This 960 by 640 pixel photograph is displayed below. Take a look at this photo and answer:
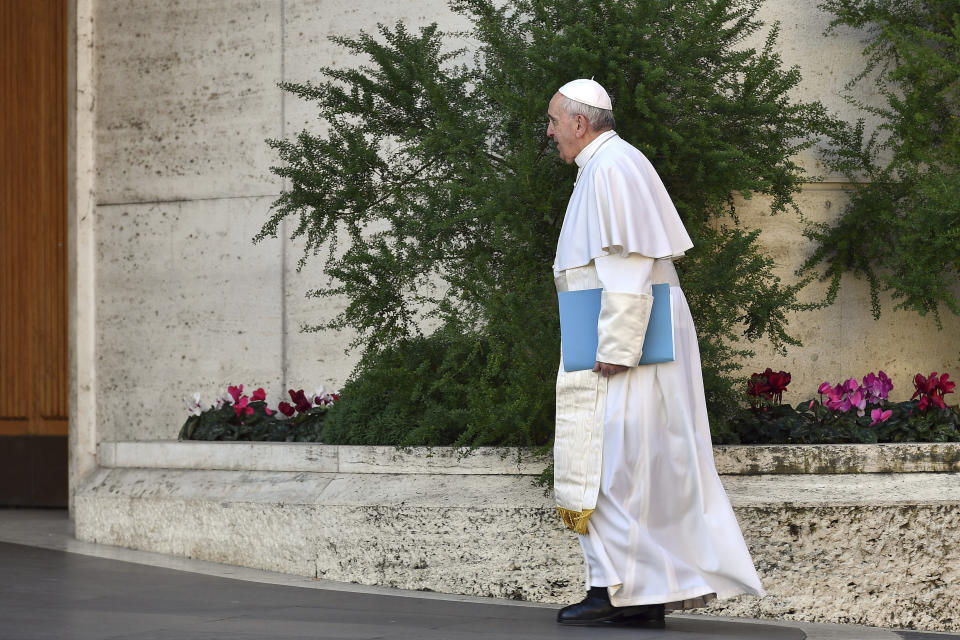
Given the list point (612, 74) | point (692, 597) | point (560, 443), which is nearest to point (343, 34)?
point (612, 74)

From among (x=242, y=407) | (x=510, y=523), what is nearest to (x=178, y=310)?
(x=242, y=407)

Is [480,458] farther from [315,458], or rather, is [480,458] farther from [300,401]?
[300,401]

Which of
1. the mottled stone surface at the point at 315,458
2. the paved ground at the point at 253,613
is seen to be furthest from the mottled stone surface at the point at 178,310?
the paved ground at the point at 253,613


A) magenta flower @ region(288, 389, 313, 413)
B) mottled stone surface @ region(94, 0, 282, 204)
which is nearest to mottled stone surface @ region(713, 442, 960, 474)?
magenta flower @ region(288, 389, 313, 413)

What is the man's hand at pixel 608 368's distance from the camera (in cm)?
440

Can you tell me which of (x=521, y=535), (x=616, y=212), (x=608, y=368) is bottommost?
(x=521, y=535)

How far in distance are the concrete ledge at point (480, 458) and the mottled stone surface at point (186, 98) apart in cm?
204

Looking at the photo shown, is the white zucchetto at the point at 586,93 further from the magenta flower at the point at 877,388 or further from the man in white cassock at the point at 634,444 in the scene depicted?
the magenta flower at the point at 877,388

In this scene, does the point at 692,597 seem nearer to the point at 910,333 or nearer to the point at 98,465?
the point at 910,333

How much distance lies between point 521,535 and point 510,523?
0.07 meters

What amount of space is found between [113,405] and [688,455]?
4834mm

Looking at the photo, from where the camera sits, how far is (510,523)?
5297mm

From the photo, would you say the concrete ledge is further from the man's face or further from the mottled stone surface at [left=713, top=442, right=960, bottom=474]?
the man's face

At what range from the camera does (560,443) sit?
4539mm
